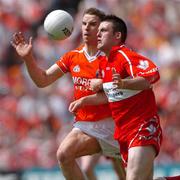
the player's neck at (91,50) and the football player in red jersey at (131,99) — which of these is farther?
the player's neck at (91,50)

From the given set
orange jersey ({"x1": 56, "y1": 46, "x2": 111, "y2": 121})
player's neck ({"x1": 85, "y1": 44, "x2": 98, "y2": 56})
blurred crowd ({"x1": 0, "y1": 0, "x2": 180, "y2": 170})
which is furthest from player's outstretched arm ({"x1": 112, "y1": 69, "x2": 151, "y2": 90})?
blurred crowd ({"x1": 0, "y1": 0, "x2": 180, "y2": 170})

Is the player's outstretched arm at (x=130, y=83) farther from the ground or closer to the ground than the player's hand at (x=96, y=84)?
farther from the ground

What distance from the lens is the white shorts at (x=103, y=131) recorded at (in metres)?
10.2

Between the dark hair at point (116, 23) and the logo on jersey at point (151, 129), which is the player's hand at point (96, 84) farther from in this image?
the logo on jersey at point (151, 129)

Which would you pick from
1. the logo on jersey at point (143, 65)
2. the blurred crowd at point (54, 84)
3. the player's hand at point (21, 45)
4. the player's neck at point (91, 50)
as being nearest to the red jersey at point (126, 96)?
the logo on jersey at point (143, 65)

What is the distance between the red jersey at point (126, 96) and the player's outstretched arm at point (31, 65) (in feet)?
3.62

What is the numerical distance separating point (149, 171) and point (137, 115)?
1.98 feet

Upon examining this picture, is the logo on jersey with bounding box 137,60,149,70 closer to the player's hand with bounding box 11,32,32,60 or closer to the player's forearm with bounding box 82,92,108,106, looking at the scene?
the player's forearm with bounding box 82,92,108,106

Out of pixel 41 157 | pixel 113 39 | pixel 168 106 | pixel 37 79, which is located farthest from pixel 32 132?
pixel 113 39

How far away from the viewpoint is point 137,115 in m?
9.02

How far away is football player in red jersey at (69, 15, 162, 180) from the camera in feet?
28.8

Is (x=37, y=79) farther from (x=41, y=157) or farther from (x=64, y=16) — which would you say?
(x=41, y=157)

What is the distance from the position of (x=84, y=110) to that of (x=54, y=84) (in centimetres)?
713

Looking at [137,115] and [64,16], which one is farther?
[64,16]
